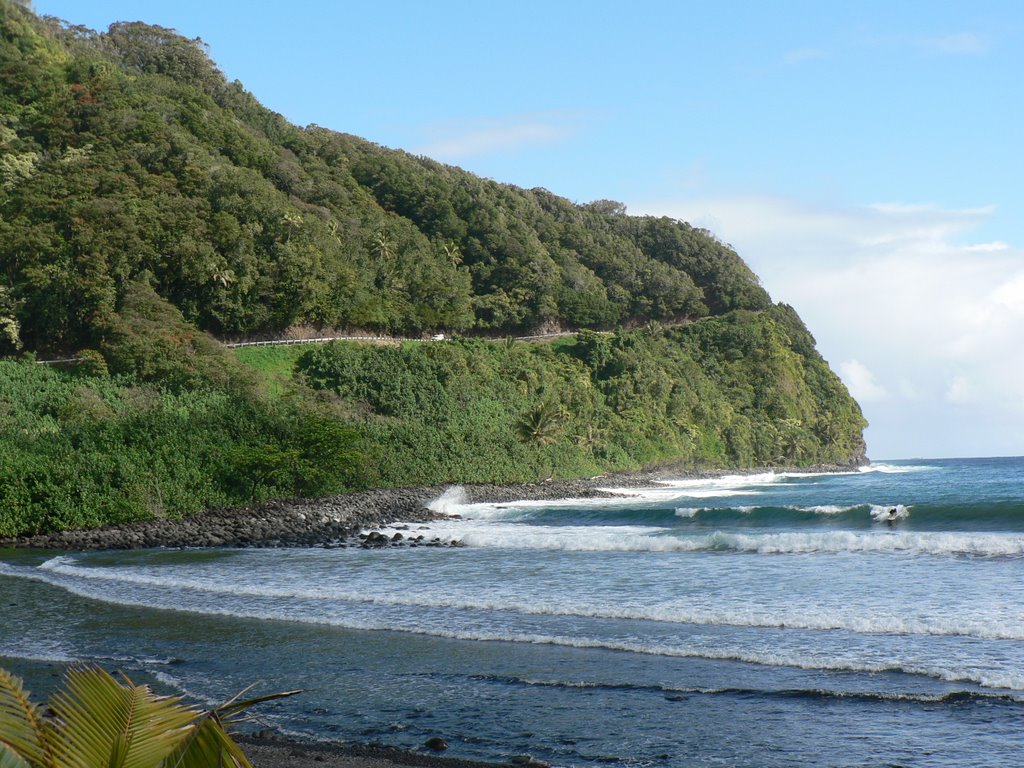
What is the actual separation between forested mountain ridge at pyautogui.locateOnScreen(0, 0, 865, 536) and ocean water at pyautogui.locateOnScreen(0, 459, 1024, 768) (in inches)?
538

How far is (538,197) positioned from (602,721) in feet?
324

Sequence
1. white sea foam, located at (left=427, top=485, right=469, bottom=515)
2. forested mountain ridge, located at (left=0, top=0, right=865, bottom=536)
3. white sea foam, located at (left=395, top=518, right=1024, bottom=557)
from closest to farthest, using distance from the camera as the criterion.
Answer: white sea foam, located at (left=395, top=518, right=1024, bottom=557)
forested mountain ridge, located at (left=0, top=0, right=865, bottom=536)
white sea foam, located at (left=427, top=485, right=469, bottom=515)

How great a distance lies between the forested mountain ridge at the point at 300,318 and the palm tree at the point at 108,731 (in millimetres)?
29489

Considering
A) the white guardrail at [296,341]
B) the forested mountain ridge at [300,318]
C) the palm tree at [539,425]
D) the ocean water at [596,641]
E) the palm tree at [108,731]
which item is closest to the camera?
the palm tree at [108,731]

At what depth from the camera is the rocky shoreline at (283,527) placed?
28297 millimetres

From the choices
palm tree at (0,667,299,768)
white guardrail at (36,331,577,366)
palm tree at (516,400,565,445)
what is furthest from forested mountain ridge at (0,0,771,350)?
palm tree at (0,667,299,768)

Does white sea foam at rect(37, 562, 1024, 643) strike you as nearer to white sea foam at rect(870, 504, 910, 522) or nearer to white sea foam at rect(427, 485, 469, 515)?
white sea foam at rect(870, 504, 910, 522)

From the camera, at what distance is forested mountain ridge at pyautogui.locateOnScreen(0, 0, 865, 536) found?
127 ft

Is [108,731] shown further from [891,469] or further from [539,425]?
[891,469]

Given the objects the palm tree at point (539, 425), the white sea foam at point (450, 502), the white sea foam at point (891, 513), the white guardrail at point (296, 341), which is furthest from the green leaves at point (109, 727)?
the palm tree at point (539, 425)

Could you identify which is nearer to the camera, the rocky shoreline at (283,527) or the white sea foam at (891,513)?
the rocky shoreline at (283,527)

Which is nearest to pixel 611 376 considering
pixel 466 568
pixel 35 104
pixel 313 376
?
pixel 313 376

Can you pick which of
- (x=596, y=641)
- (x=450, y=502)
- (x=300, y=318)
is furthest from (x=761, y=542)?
(x=300, y=318)

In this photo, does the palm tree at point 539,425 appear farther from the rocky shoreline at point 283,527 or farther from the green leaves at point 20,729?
the green leaves at point 20,729
